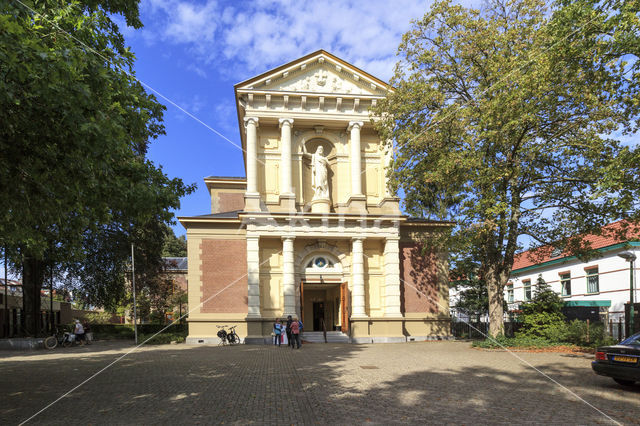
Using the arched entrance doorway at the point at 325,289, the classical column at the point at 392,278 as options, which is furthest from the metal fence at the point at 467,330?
the arched entrance doorway at the point at 325,289

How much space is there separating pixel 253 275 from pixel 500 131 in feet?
49.1

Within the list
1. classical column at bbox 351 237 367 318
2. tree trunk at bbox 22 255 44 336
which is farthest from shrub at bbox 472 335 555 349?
tree trunk at bbox 22 255 44 336

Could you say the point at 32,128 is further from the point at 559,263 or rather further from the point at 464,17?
the point at 559,263

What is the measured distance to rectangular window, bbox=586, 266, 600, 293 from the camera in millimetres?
29366

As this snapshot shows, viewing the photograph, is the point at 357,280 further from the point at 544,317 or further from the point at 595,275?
the point at 595,275

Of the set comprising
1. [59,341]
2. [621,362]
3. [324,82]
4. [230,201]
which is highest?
[324,82]

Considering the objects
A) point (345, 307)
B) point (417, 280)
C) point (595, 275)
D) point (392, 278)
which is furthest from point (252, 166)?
point (595, 275)

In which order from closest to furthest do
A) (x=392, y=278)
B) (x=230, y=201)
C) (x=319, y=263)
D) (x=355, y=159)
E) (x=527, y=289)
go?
1. (x=392, y=278)
2. (x=319, y=263)
3. (x=355, y=159)
4. (x=527, y=289)
5. (x=230, y=201)

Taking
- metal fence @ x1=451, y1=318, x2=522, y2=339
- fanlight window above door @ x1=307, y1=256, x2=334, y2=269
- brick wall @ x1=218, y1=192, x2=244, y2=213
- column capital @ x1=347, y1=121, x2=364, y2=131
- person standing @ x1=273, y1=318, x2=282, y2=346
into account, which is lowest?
metal fence @ x1=451, y1=318, x2=522, y2=339

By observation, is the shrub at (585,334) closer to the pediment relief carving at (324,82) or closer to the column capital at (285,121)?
the pediment relief carving at (324,82)

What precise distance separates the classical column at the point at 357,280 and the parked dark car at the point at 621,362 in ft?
52.5

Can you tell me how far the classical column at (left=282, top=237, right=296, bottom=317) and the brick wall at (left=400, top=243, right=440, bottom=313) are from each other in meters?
6.62

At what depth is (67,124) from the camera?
6.80 metres

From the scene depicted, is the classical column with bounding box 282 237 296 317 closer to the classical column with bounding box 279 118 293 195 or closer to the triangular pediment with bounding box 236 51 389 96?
the classical column with bounding box 279 118 293 195
